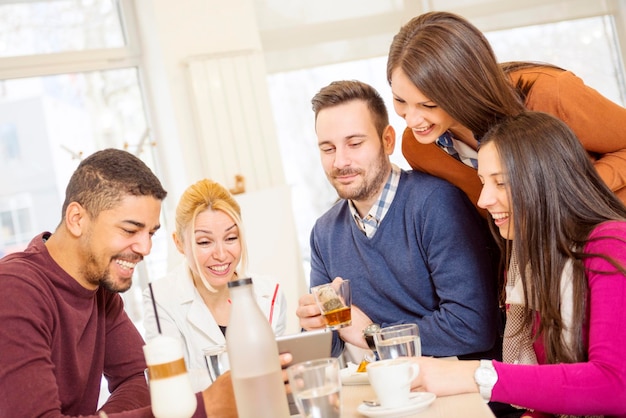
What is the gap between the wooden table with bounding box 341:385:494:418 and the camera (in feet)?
4.62

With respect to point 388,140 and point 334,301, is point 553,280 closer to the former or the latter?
point 334,301

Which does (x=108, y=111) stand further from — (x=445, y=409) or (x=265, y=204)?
(x=445, y=409)

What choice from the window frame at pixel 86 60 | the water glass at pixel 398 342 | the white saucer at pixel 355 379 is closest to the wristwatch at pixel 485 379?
the water glass at pixel 398 342

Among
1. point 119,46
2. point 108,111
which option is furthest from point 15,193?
point 119,46

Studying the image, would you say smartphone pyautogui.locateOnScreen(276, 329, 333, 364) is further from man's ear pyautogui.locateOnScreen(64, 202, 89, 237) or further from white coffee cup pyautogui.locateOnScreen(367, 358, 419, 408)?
man's ear pyautogui.locateOnScreen(64, 202, 89, 237)

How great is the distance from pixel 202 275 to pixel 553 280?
1268 mm

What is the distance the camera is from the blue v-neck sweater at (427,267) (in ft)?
7.36

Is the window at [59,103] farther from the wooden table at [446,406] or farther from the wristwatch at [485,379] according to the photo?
the wristwatch at [485,379]

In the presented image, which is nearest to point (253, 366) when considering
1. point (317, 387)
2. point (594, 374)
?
point (317, 387)

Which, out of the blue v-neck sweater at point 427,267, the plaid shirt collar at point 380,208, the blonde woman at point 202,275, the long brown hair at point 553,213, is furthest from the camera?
the blonde woman at point 202,275

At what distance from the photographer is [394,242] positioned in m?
2.41

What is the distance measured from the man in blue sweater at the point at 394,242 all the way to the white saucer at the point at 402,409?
0.66 meters

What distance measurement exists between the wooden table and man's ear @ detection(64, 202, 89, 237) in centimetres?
74

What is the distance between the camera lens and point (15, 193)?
4.91m
